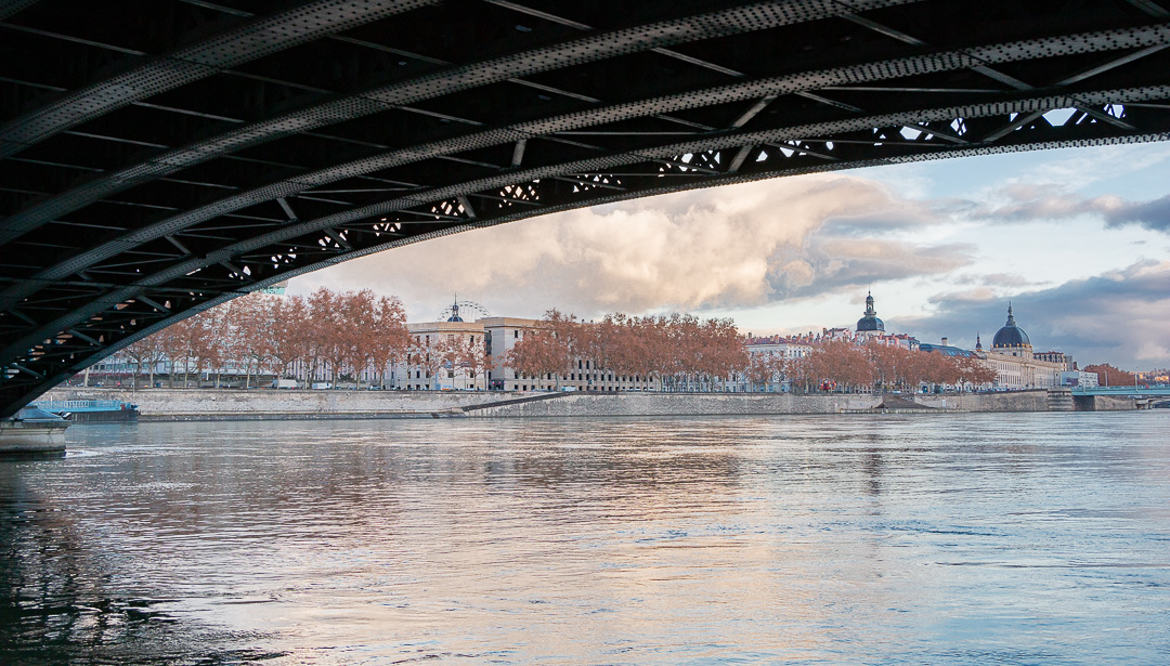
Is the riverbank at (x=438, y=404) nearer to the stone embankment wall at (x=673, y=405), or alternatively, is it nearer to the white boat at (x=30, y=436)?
the stone embankment wall at (x=673, y=405)

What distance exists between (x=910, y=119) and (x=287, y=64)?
29.3ft

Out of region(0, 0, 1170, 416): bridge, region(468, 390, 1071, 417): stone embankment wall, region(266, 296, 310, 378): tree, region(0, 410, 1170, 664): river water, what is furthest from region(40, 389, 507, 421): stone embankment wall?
region(0, 0, 1170, 416): bridge

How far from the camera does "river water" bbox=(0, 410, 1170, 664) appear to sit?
32.8 ft

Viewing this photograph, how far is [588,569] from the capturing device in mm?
14305

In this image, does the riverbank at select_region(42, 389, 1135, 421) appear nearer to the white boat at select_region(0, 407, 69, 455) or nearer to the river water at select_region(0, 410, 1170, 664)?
the white boat at select_region(0, 407, 69, 455)

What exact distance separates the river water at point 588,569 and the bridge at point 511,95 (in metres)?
6.07

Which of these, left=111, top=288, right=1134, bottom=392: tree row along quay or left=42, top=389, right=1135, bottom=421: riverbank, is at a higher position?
left=111, top=288, right=1134, bottom=392: tree row along quay

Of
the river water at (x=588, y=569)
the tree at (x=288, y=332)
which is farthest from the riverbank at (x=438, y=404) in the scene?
the river water at (x=588, y=569)

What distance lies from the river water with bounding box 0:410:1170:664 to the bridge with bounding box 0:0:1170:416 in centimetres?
607

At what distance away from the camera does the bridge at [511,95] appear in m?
12.5

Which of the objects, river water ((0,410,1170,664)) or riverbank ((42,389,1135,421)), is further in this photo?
riverbank ((42,389,1135,421))

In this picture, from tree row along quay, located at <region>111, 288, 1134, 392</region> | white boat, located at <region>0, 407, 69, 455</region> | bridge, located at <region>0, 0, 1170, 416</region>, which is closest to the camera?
bridge, located at <region>0, 0, 1170, 416</region>

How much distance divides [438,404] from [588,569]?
12171 cm

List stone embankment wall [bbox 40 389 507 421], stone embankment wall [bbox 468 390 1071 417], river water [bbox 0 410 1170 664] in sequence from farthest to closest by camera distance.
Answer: stone embankment wall [bbox 468 390 1071 417] < stone embankment wall [bbox 40 389 507 421] < river water [bbox 0 410 1170 664]
